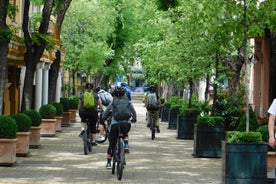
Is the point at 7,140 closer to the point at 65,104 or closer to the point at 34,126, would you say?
the point at 34,126

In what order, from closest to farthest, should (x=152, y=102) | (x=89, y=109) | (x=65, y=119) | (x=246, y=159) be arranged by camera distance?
1. (x=246, y=159)
2. (x=89, y=109)
3. (x=152, y=102)
4. (x=65, y=119)

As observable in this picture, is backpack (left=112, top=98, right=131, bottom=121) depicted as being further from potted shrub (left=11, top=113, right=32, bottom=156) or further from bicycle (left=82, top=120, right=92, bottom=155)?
bicycle (left=82, top=120, right=92, bottom=155)

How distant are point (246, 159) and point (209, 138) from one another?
21.2 ft

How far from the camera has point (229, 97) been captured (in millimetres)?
23453

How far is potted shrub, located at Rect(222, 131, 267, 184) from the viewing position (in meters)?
12.3

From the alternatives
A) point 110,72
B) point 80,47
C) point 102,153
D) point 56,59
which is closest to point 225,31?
point 102,153

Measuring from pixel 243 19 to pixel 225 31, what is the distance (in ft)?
1.87

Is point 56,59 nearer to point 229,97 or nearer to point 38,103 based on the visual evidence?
point 38,103

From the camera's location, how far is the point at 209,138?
18797 mm

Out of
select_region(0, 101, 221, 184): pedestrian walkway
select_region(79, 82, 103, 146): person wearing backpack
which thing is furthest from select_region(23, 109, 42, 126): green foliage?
select_region(79, 82, 103, 146): person wearing backpack

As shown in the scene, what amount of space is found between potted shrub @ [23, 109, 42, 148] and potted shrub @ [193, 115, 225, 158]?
440cm

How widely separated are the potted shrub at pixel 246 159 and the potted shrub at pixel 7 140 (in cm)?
525

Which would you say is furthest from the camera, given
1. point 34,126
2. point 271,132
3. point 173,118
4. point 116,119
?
point 173,118

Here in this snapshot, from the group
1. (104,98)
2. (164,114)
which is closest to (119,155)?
(104,98)
